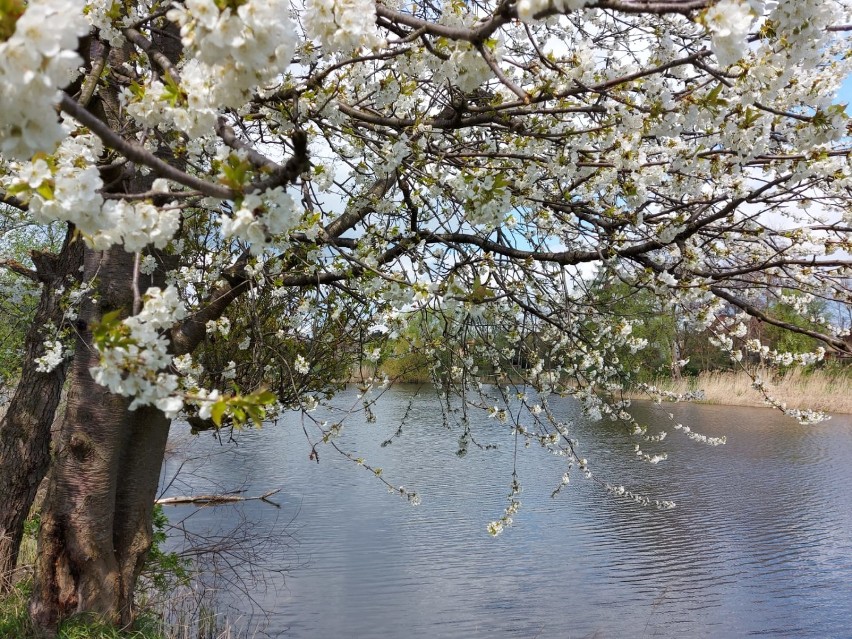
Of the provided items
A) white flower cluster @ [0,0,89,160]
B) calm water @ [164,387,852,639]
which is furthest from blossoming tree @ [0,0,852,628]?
calm water @ [164,387,852,639]

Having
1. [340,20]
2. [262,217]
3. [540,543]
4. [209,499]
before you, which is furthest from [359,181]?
[209,499]

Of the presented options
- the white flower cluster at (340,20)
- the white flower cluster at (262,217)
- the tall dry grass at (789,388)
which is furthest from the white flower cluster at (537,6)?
the tall dry grass at (789,388)

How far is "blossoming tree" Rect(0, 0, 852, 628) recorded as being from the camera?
1.29 metres

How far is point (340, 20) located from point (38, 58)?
847 mm

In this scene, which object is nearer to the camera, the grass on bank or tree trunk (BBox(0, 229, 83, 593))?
the grass on bank

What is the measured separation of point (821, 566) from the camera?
20.8ft

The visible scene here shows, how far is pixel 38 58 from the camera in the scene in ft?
3.10

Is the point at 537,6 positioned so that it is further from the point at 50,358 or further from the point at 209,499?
the point at 209,499

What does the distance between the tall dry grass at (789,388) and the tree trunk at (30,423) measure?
13454 millimetres

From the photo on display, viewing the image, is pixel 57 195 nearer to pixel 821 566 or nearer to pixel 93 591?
pixel 93 591

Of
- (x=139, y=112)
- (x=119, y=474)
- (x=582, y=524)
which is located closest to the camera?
(x=139, y=112)

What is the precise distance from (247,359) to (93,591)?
242 centimetres

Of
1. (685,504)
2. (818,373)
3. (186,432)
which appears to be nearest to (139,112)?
(685,504)

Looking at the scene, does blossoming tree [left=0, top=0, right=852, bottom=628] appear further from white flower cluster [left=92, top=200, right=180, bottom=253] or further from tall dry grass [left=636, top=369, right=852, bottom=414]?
tall dry grass [left=636, top=369, right=852, bottom=414]
